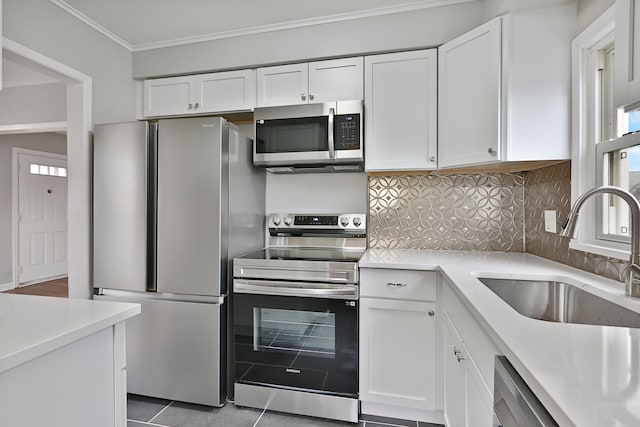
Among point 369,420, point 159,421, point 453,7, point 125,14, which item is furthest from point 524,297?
point 125,14

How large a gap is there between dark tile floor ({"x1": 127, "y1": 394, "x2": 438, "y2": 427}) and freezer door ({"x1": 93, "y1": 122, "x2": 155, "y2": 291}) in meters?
0.73

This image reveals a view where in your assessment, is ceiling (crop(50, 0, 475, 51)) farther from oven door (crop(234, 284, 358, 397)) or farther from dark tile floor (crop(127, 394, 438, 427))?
dark tile floor (crop(127, 394, 438, 427))

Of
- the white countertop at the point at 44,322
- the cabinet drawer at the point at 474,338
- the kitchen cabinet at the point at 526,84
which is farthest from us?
the kitchen cabinet at the point at 526,84

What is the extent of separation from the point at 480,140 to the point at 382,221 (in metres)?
0.87

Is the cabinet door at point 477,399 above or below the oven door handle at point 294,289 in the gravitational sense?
below

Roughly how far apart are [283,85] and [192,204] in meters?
1.05

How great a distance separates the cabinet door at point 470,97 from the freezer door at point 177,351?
1.70 metres

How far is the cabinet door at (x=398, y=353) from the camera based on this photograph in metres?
1.74

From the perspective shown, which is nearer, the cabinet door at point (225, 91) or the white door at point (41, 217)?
the cabinet door at point (225, 91)

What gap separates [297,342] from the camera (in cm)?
186

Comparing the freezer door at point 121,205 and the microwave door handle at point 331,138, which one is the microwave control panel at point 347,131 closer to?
the microwave door handle at point 331,138

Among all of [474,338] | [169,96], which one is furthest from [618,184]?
[169,96]

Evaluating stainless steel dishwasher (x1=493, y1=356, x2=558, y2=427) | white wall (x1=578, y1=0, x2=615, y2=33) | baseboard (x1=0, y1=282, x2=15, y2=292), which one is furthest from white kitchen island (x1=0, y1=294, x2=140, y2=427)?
baseboard (x1=0, y1=282, x2=15, y2=292)

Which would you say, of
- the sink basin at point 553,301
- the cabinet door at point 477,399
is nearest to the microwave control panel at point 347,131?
the sink basin at point 553,301
